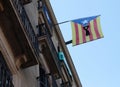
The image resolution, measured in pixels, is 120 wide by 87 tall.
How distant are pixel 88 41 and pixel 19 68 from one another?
812 cm

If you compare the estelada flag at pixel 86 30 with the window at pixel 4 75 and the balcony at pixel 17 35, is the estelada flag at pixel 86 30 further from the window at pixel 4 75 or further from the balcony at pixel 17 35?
the window at pixel 4 75

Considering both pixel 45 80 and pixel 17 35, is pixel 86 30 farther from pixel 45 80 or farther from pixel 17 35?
pixel 17 35

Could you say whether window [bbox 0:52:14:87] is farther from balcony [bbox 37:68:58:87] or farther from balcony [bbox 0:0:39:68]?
balcony [bbox 37:68:58:87]

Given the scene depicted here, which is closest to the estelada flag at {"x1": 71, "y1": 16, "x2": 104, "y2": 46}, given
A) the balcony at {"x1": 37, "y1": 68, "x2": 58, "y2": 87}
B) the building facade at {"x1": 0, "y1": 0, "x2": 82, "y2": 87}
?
the building facade at {"x1": 0, "y1": 0, "x2": 82, "y2": 87}

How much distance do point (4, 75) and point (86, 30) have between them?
1016 cm

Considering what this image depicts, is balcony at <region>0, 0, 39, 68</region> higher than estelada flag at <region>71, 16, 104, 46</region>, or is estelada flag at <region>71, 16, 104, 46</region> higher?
balcony at <region>0, 0, 39, 68</region>

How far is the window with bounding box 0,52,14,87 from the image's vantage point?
511 inches

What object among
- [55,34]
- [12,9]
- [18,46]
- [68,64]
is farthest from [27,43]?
[68,64]

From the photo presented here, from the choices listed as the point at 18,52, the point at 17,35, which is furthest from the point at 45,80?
the point at 17,35

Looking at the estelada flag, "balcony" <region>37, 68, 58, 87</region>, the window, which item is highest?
the window

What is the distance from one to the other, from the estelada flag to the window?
9017 millimetres

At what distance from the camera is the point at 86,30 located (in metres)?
22.9

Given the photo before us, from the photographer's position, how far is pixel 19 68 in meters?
14.9

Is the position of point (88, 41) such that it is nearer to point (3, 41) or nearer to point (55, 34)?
point (55, 34)
